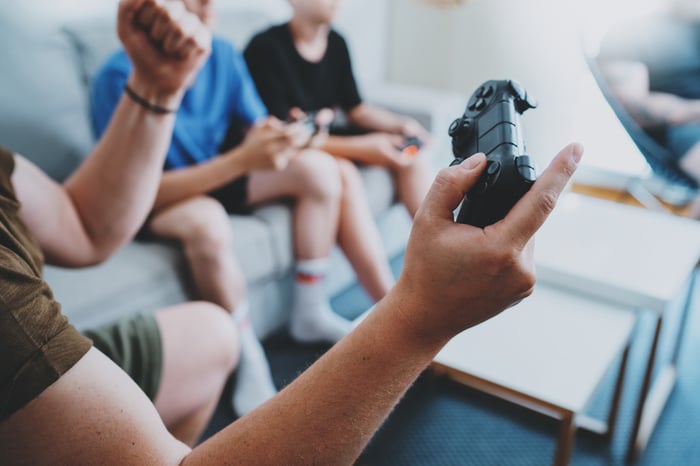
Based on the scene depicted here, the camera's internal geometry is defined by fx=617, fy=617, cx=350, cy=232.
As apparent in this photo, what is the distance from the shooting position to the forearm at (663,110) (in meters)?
1.59

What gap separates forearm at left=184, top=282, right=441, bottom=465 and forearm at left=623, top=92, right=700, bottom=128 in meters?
1.40

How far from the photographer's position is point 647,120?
A: 167 cm

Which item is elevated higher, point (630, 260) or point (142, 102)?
point (142, 102)

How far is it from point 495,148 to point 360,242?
118 centimetres

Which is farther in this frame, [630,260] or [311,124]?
[311,124]

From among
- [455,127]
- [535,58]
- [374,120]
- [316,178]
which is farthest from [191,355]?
[535,58]

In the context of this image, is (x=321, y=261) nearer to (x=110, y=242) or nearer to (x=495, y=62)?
(x=110, y=242)

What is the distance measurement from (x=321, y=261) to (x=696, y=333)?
1.16 metres

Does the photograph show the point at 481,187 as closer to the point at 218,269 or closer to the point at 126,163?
the point at 126,163

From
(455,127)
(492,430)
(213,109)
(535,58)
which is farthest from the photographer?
(535,58)

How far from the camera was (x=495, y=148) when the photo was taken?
0.52m

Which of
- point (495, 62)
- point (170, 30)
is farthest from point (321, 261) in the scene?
point (495, 62)

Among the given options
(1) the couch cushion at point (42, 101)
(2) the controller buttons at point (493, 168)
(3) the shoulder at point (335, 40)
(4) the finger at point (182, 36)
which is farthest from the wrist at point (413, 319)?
(3) the shoulder at point (335, 40)

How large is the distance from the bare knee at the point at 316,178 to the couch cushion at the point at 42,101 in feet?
1.85
